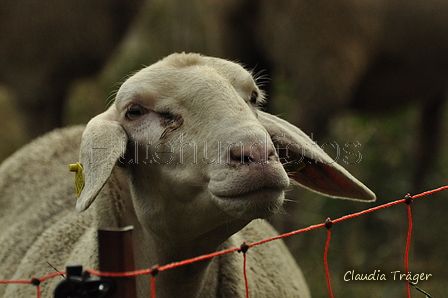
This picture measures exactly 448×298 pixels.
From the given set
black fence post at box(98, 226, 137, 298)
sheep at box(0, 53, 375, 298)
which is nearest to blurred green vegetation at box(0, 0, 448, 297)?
sheep at box(0, 53, 375, 298)

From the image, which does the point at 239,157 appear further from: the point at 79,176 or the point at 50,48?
the point at 50,48

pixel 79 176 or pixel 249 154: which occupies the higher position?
pixel 79 176

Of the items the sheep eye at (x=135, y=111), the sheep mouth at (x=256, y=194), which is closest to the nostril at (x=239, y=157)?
the sheep mouth at (x=256, y=194)

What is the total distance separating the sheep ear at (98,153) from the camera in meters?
2.02

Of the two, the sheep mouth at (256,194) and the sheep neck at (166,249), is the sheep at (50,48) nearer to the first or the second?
the sheep neck at (166,249)

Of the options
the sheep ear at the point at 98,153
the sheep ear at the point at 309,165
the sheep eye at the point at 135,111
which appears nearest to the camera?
the sheep ear at the point at 98,153

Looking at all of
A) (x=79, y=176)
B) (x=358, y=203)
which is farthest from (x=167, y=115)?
(x=358, y=203)

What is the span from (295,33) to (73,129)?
2.22 meters

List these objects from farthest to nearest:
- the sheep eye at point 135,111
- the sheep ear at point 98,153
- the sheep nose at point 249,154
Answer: the sheep eye at point 135,111
the sheep ear at point 98,153
the sheep nose at point 249,154

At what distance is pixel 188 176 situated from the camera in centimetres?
207

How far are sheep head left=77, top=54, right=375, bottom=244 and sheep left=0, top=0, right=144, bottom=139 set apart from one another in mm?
3366

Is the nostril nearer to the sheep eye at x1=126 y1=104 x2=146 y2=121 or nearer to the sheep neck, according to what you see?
the sheep neck

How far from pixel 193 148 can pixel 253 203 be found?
313 millimetres

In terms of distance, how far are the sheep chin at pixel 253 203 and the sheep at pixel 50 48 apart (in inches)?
156
